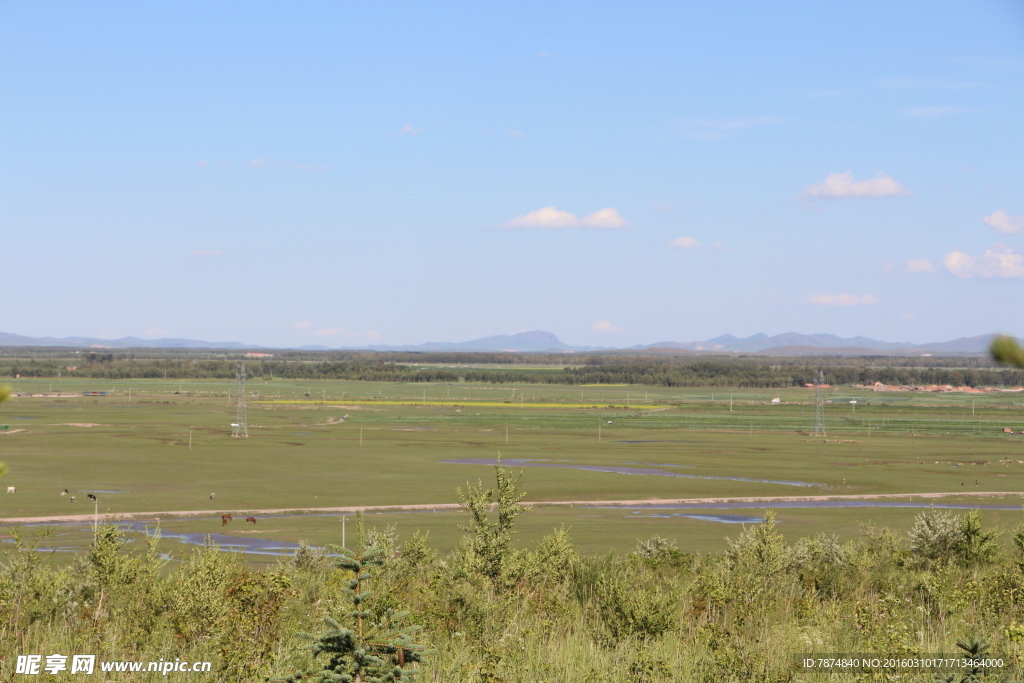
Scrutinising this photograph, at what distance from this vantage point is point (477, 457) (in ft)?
232

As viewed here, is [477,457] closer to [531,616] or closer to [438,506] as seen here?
[438,506]

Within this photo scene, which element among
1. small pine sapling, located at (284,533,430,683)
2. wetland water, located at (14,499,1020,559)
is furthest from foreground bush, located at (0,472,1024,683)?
wetland water, located at (14,499,1020,559)

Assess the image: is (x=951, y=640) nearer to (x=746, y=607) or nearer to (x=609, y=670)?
(x=746, y=607)

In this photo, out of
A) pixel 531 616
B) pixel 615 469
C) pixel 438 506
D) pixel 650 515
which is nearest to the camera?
pixel 531 616

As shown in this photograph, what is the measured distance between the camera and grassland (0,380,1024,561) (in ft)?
145

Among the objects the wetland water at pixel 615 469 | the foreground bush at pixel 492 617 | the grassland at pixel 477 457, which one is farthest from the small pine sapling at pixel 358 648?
the wetland water at pixel 615 469

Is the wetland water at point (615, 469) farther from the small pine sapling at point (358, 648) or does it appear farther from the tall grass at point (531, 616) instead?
the small pine sapling at point (358, 648)

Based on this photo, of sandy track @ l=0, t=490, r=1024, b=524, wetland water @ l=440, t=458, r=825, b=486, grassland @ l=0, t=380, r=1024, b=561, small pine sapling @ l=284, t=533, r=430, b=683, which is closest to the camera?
small pine sapling @ l=284, t=533, r=430, b=683

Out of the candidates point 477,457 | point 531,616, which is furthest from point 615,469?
point 531,616

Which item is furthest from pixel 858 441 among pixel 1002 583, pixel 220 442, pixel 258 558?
pixel 1002 583

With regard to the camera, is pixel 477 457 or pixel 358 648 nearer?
pixel 358 648

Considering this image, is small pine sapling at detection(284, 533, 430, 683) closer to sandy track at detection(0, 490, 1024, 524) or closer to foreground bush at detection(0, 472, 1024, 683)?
foreground bush at detection(0, 472, 1024, 683)

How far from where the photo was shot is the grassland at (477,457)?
4431cm

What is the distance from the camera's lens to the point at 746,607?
557 inches
